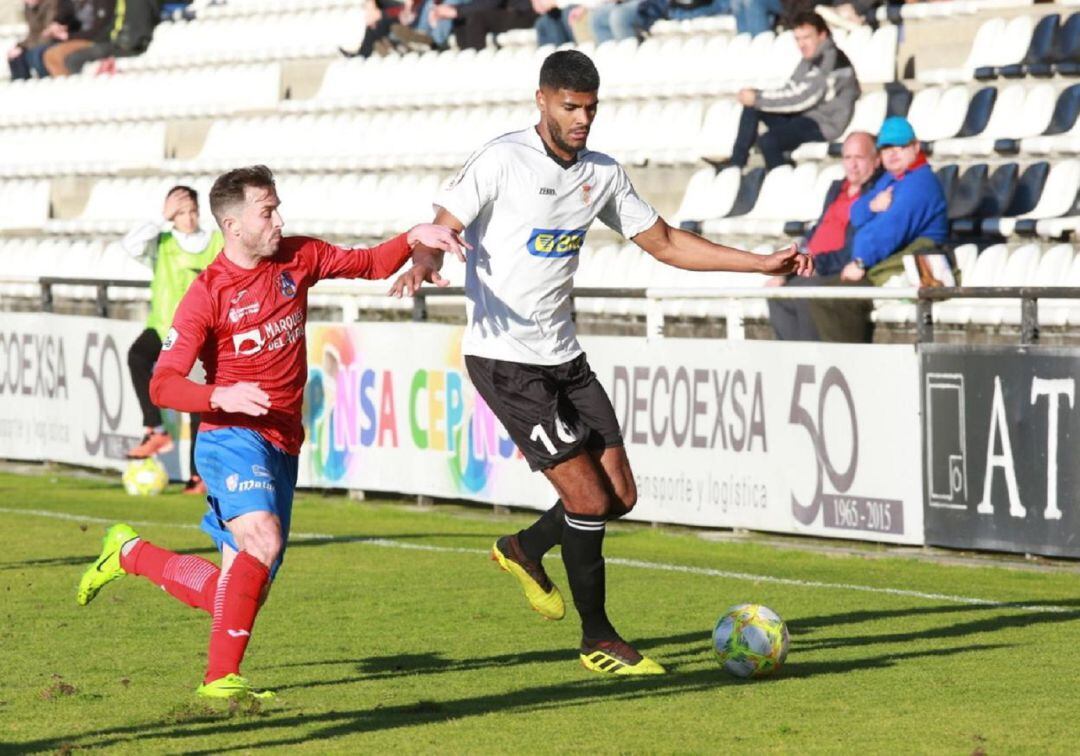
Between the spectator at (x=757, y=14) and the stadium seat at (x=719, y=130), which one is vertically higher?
the spectator at (x=757, y=14)

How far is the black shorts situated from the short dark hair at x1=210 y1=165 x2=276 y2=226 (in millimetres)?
1235

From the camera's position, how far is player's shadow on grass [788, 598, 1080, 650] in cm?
877

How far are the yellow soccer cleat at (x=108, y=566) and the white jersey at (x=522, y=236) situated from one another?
61.6 inches

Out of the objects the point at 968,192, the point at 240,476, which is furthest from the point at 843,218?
the point at 240,476

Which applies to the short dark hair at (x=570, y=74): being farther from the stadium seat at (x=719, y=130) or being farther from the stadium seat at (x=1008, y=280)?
the stadium seat at (x=719, y=130)

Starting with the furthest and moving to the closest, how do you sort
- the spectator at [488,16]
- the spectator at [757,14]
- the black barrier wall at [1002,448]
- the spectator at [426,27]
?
the spectator at [426,27], the spectator at [488,16], the spectator at [757,14], the black barrier wall at [1002,448]

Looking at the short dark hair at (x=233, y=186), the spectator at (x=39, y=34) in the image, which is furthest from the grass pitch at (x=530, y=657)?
the spectator at (x=39, y=34)

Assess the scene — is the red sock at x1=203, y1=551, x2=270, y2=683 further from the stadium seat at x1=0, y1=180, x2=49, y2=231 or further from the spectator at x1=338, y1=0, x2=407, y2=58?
the stadium seat at x1=0, y1=180, x2=49, y2=231

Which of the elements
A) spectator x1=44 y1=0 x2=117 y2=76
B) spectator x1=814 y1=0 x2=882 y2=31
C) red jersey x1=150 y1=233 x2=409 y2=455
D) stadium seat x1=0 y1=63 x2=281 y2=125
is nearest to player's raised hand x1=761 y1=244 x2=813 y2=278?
red jersey x1=150 y1=233 x2=409 y2=455

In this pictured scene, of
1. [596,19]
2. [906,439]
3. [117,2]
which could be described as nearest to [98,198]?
[117,2]

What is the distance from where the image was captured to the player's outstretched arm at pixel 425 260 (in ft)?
23.6

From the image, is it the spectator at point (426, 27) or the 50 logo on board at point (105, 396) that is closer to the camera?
the 50 logo on board at point (105, 396)

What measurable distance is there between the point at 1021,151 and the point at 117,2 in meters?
17.4

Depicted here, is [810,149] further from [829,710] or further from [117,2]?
[117,2]
